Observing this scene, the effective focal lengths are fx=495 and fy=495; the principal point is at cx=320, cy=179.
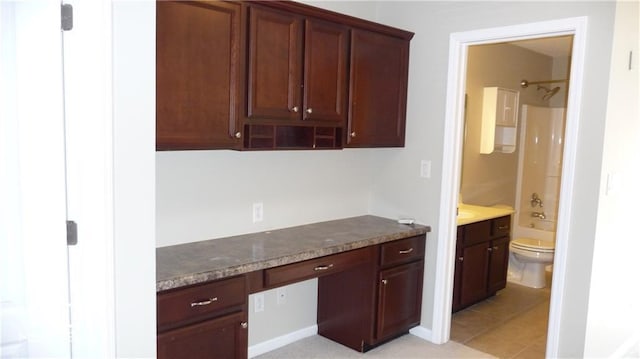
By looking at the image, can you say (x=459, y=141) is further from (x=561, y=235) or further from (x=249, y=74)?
(x=249, y=74)

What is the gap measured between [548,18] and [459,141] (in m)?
0.92

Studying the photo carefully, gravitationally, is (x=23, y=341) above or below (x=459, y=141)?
below

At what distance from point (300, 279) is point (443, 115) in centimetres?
152

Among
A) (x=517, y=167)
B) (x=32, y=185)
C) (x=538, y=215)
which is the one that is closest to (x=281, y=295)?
(x=32, y=185)

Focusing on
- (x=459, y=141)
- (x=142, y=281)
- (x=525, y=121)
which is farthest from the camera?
(x=525, y=121)

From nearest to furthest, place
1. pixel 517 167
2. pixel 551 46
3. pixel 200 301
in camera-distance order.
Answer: pixel 200 301, pixel 551 46, pixel 517 167

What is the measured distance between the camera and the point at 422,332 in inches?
139

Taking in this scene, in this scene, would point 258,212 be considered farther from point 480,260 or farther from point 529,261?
point 529,261

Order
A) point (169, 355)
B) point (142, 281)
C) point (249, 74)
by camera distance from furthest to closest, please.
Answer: point (249, 74)
point (169, 355)
point (142, 281)

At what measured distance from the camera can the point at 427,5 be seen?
134 inches

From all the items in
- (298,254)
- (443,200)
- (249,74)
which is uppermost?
(249,74)

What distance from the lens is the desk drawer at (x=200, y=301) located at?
6.89ft

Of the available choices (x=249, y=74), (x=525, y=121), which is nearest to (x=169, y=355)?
(x=249, y=74)

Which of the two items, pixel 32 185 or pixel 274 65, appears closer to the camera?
pixel 32 185
